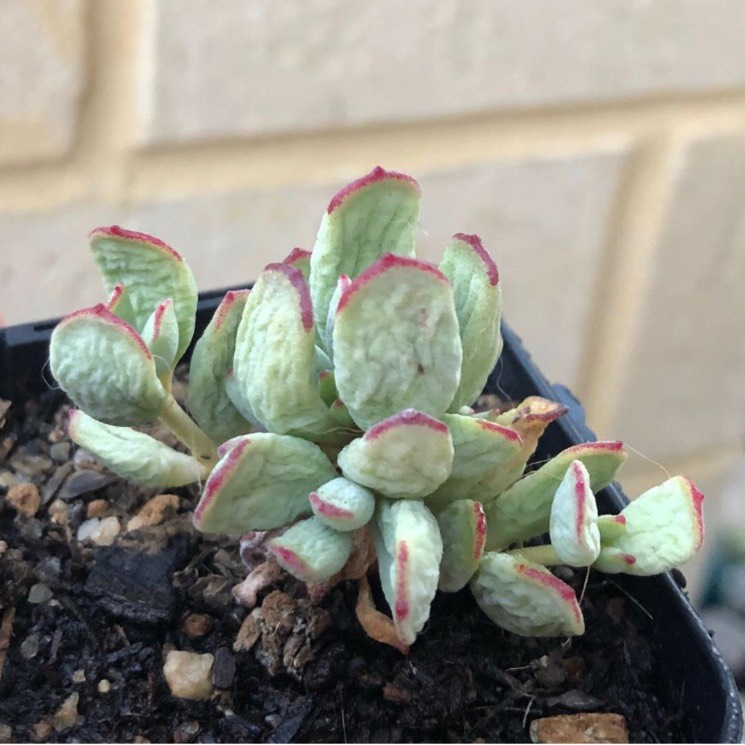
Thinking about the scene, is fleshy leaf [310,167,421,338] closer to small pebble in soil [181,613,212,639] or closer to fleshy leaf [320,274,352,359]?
fleshy leaf [320,274,352,359]

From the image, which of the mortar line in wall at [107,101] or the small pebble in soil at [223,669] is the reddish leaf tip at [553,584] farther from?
the mortar line in wall at [107,101]

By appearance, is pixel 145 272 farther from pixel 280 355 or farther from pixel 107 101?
pixel 107 101

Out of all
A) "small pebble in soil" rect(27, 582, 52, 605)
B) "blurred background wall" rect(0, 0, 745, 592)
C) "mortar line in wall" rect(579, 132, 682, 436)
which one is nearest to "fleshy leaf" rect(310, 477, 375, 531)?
"small pebble in soil" rect(27, 582, 52, 605)

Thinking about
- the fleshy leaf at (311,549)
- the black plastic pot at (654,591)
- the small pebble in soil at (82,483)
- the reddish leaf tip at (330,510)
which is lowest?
the small pebble in soil at (82,483)

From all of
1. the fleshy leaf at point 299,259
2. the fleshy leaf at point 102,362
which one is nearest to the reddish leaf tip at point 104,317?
the fleshy leaf at point 102,362

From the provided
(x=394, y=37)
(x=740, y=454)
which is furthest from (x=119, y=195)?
(x=740, y=454)

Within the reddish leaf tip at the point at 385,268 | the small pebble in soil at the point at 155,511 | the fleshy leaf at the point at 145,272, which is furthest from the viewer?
the small pebble in soil at the point at 155,511

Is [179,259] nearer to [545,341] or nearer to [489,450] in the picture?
[489,450]

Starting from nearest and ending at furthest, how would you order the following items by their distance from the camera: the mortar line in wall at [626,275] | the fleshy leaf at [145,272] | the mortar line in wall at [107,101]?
1. the fleshy leaf at [145,272]
2. the mortar line in wall at [107,101]
3. the mortar line in wall at [626,275]

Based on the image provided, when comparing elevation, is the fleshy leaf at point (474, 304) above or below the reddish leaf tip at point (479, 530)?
above
